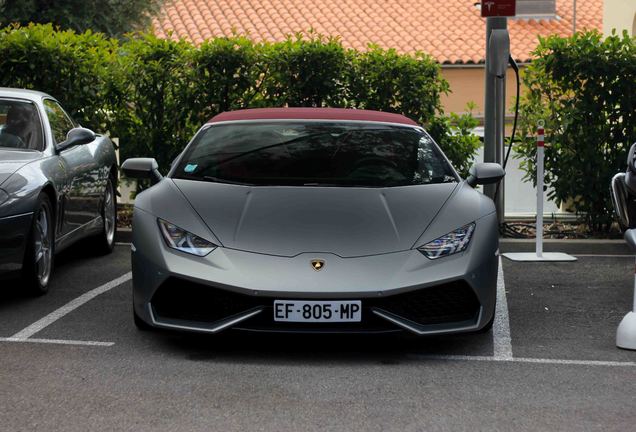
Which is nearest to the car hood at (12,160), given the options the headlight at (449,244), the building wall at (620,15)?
the headlight at (449,244)

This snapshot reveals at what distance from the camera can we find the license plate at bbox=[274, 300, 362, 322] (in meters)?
5.98

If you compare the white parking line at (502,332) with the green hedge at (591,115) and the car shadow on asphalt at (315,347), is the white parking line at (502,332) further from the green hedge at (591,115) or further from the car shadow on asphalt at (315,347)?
the green hedge at (591,115)

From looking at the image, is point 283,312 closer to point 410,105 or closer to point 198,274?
point 198,274

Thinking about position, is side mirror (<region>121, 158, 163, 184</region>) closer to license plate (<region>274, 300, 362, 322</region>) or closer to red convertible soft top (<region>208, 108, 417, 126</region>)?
red convertible soft top (<region>208, 108, 417, 126</region>)

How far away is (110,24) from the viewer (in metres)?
23.3

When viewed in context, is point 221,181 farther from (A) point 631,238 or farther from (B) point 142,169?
(A) point 631,238

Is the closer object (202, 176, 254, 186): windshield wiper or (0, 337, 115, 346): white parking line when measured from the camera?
(0, 337, 115, 346): white parking line

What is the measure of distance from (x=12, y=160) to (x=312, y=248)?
110 inches

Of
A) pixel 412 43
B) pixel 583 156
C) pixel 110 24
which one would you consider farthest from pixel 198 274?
pixel 412 43

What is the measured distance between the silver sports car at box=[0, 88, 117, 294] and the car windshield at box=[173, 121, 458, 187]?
3.87 feet

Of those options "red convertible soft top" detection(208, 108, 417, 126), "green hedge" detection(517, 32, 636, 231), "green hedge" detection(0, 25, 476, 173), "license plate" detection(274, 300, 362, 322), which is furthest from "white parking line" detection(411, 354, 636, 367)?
"green hedge" detection(0, 25, 476, 173)

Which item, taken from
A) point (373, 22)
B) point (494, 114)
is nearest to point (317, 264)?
point (494, 114)

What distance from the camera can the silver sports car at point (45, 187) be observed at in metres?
7.52

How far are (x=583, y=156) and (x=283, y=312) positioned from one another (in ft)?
22.5
